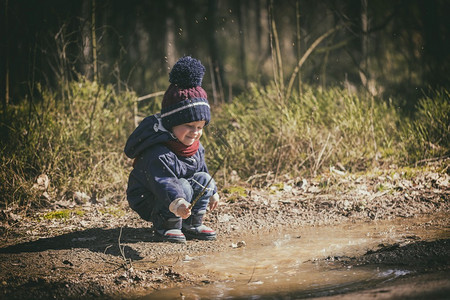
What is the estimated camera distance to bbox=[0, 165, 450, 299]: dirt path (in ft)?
9.89

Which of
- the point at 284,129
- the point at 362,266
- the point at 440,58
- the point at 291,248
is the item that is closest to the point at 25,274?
the point at 291,248

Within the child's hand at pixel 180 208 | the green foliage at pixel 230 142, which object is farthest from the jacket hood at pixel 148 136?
the green foliage at pixel 230 142

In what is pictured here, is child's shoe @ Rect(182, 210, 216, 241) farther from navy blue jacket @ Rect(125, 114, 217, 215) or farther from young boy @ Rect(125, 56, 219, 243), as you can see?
navy blue jacket @ Rect(125, 114, 217, 215)

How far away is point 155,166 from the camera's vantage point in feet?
12.4

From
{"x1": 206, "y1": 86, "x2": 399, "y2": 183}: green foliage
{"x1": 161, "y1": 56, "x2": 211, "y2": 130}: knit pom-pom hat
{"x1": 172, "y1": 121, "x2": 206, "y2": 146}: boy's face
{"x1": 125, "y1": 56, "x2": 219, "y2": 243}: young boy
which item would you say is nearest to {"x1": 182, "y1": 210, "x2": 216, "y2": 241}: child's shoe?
{"x1": 125, "y1": 56, "x2": 219, "y2": 243}: young boy

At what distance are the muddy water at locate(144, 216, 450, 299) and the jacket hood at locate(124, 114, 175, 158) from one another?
89 cm

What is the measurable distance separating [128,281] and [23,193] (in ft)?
7.77

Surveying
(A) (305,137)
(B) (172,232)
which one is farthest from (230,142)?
(B) (172,232)

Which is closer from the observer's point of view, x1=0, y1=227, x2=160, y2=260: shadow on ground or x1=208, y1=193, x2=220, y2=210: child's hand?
x1=0, y1=227, x2=160, y2=260: shadow on ground

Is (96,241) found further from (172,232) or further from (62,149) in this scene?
(62,149)

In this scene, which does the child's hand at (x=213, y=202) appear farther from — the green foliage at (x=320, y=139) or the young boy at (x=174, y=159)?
the green foliage at (x=320, y=139)

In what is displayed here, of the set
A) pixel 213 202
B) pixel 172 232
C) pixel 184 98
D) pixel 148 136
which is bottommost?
pixel 172 232

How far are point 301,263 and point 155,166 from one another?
1.26 metres

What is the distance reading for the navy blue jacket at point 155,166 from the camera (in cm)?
372
